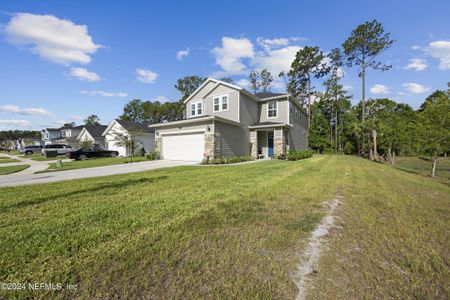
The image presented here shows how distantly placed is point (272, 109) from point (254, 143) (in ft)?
13.3

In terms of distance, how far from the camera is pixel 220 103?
18.0m

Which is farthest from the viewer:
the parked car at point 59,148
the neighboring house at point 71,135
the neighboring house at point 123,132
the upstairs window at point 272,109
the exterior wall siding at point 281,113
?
the neighboring house at point 71,135

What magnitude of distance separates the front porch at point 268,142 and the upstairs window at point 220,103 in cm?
327

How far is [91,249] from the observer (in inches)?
104

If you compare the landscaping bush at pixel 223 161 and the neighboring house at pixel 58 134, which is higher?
the neighboring house at pixel 58 134

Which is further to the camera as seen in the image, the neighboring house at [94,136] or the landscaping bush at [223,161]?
the neighboring house at [94,136]

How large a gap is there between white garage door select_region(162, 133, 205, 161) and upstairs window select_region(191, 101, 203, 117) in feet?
13.3

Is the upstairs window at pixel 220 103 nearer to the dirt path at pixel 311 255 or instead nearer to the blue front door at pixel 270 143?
the blue front door at pixel 270 143

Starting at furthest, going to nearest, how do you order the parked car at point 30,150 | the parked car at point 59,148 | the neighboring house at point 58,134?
the neighboring house at point 58,134 < the parked car at point 30,150 < the parked car at point 59,148

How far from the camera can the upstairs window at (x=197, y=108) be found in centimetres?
1963

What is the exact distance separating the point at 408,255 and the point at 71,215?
555 centimetres

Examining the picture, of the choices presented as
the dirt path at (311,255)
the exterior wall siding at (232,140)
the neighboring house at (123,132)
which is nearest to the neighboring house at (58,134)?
the neighboring house at (123,132)

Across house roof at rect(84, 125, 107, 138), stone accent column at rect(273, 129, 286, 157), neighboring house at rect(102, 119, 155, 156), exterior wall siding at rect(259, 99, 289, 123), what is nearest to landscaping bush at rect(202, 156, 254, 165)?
stone accent column at rect(273, 129, 286, 157)

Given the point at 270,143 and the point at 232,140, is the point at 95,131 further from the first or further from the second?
the point at 270,143
